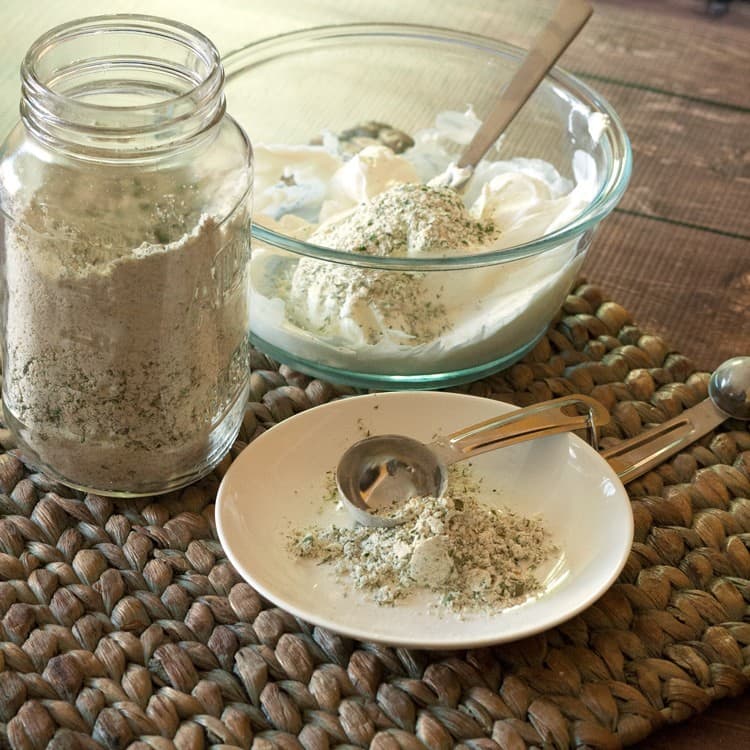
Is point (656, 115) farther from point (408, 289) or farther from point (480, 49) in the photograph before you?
point (408, 289)

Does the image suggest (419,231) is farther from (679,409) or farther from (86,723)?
(86,723)

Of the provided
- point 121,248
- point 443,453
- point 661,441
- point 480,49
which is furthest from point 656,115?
point 121,248

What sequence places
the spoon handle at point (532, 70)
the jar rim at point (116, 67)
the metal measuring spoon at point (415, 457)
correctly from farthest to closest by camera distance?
1. the spoon handle at point (532, 70)
2. the metal measuring spoon at point (415, 457)
3. the jar rim at point (116, 67)

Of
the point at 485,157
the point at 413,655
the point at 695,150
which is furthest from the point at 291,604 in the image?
the point at 695,150

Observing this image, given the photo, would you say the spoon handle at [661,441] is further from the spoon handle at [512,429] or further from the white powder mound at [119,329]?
the white powder mound at [119,329]

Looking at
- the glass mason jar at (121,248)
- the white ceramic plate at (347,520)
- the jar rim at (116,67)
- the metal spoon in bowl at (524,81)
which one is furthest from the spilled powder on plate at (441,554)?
the metal spoon in bowl at (524,81)

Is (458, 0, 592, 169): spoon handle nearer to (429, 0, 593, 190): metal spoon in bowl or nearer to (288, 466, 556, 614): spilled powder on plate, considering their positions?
(429, 0, 593, 190): metal spoon in bowl
